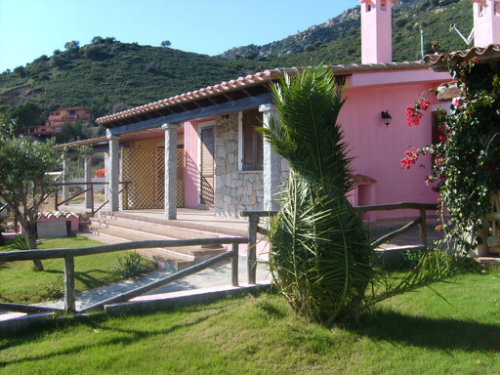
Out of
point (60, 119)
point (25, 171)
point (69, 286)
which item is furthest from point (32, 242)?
point (60, 119)

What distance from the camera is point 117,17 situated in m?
7.23

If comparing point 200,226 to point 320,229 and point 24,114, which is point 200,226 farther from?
point 24,114

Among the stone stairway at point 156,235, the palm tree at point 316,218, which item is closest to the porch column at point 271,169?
the stone stairway at point 156,235

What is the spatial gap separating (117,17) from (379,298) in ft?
19.2

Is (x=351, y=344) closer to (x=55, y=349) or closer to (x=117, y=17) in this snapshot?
(x=55, y=349)

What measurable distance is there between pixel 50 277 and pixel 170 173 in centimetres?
389

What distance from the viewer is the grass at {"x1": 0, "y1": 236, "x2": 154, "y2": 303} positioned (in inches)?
246

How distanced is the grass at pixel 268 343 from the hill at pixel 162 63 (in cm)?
2349

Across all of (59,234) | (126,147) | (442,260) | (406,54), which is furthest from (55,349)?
(406,54)

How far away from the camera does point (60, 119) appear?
1460 inches

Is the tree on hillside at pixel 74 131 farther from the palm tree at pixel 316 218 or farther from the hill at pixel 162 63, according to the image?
the palm tree at pixel 316 218

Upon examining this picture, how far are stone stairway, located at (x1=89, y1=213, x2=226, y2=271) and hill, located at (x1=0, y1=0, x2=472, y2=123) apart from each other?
1835cm

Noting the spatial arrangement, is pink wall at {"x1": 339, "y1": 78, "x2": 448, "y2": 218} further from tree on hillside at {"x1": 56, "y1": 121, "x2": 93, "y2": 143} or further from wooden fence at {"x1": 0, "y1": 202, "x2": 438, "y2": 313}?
tree on hillside at {"x1": 56, "y1": 121, "x2": 93, "y2": 143}

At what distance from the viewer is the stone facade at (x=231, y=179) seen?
32.5ft
